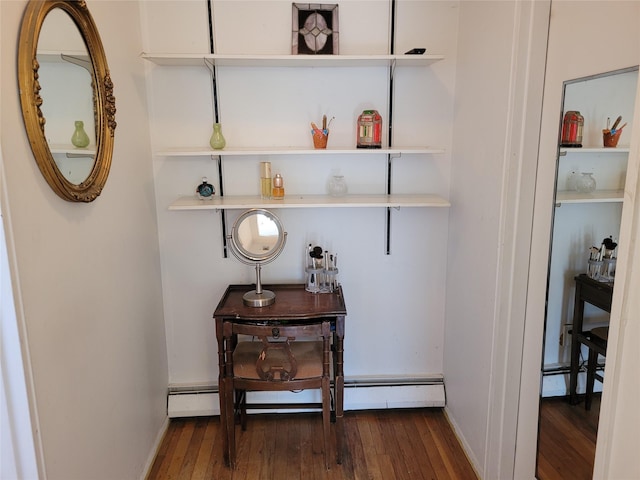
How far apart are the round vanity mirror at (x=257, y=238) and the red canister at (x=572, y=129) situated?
1.27m

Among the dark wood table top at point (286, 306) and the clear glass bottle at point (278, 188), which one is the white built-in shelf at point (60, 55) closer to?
the clear glass bottle at point (278, 188)

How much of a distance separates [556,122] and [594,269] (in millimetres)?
534

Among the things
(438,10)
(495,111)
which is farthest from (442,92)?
(495,111)

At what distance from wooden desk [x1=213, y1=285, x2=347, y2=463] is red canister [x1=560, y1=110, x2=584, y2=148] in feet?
3.78

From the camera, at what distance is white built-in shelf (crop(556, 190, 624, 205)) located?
133 centimetres

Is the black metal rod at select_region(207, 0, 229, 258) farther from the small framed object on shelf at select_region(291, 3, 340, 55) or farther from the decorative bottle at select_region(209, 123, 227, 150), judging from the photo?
the small framed object on shelf at select_region(291, 3, 340, 55)

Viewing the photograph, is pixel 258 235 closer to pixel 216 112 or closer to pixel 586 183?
pixel 216 112

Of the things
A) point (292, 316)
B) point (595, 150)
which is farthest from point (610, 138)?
point (292, 316)

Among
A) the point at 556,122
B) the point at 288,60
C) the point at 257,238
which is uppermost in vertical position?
the point at 288,60

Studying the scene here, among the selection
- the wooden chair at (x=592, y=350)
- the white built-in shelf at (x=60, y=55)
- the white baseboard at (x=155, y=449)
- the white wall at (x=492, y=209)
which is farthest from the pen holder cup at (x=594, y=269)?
the white baseboard at (x=155, y=449)

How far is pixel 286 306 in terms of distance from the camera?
7.22 feet

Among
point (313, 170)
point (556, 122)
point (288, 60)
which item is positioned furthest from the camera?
point (313, 170)

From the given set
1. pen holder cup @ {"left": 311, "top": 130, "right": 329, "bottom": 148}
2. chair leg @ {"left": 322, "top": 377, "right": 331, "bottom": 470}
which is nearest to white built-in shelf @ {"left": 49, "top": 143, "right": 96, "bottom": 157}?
pen holder cup @ {"left": 311, "top": 130, "right": 329, "bottom": 148}

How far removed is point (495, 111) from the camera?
74.2 inches
